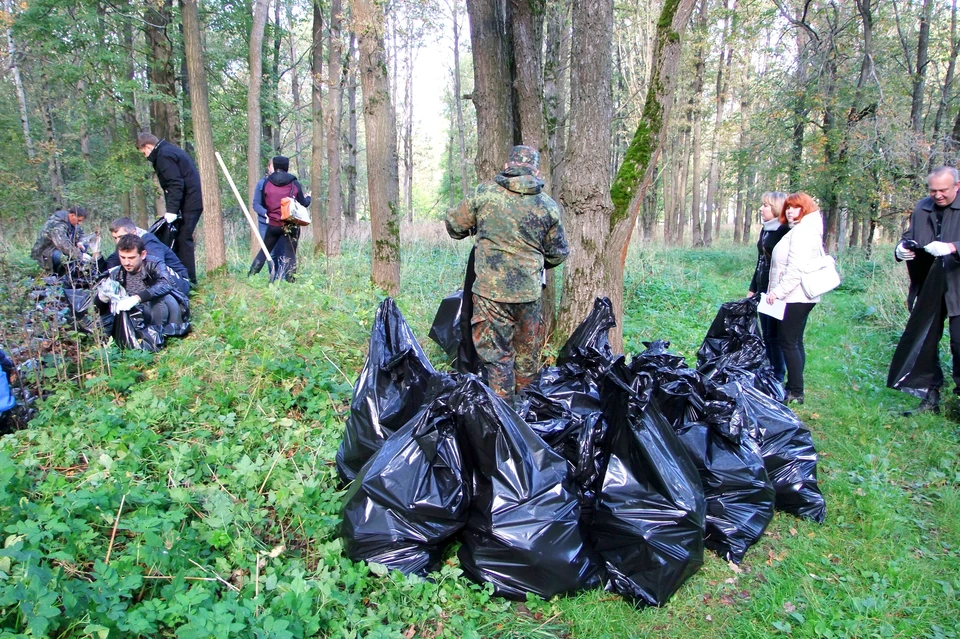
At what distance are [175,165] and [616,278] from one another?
16.3ft

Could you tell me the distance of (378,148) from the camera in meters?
6.17

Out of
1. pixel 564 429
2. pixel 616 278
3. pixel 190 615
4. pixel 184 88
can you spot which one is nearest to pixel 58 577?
pixel 190 615

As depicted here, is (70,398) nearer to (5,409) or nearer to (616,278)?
(5,409)

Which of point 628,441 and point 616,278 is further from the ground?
point 616,278

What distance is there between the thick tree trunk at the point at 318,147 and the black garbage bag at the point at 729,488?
875cm

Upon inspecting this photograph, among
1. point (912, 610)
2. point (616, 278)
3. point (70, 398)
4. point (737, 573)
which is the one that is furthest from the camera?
point (616, 278)

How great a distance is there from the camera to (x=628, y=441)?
2465mm

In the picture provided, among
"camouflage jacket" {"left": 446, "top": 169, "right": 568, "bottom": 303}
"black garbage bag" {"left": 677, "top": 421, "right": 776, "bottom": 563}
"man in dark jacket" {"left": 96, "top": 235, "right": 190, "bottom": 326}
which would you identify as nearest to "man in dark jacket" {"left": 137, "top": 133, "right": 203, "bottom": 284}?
"man in dark jacket" {"left": 96, "top": 235, "right": 190, "bottom": 326}

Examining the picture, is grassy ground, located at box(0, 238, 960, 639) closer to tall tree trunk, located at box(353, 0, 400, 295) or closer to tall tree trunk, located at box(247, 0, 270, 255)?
tall tree trunk, located at box(353, 0, 400, 295)

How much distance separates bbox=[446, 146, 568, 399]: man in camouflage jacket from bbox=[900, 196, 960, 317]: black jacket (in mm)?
2855

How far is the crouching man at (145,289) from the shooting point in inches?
184

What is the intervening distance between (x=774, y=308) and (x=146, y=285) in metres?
5.39

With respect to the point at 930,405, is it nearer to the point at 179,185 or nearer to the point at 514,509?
the point at 514,509

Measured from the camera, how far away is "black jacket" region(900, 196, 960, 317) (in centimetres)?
407
